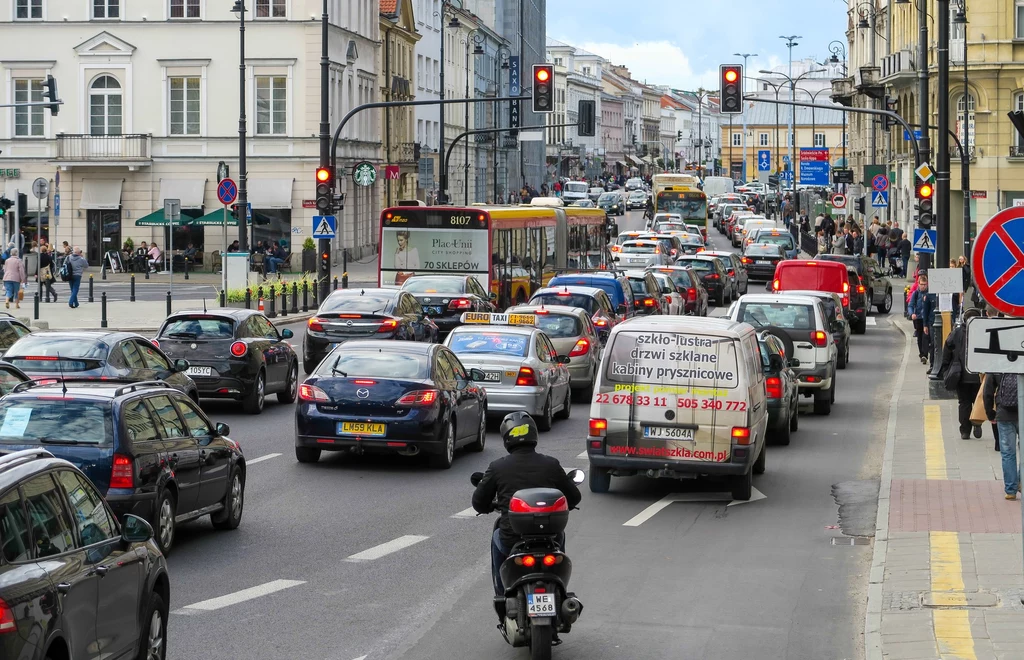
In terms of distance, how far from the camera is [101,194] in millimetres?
63031

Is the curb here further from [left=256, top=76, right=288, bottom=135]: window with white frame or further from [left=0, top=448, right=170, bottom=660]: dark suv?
[left=256, top=76, right=288, bottom=135]: window with white frame

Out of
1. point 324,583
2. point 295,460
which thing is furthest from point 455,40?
point 324,583

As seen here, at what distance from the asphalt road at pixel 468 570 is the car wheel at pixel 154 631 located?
3.30 ft

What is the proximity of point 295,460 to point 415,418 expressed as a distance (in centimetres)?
174

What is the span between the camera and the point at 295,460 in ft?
59.7

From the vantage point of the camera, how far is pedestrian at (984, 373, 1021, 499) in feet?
48.5

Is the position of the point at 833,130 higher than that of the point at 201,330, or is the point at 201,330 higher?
the point at 833,130

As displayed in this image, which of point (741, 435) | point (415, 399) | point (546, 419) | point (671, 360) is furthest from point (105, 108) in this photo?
point (741, 435)

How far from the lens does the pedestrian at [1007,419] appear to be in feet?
48.5

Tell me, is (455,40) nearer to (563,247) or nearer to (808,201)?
(808,201)

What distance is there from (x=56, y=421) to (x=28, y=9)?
182ft

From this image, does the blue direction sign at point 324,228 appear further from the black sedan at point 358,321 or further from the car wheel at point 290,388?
the car wheel at point 290,388

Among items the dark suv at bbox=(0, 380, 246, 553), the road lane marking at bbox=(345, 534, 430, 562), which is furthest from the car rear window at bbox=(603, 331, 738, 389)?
the dark suv at bbox=(0, 380, 246, 553)

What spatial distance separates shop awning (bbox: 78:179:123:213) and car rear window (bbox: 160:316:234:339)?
4176 centimetres
